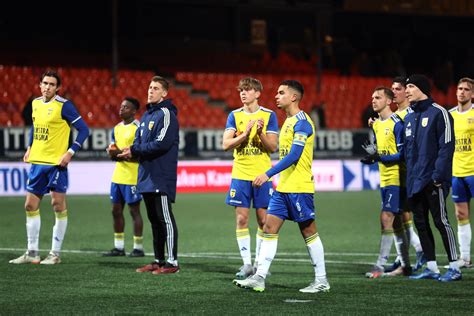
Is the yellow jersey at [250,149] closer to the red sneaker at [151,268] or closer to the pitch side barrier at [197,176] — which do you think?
the red sneaker at [151,268]

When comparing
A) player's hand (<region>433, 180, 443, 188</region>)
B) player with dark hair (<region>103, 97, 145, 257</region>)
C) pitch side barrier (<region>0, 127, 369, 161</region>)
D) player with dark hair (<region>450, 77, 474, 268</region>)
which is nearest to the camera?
player's hand (<region>433, 180, 443, 188</region>)

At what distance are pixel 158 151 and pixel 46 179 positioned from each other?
187 cm

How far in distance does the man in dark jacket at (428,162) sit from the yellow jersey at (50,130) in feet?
13.8

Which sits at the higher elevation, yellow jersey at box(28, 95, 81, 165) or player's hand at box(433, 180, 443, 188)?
yellow jersey at box(28, 95, 81, 165)

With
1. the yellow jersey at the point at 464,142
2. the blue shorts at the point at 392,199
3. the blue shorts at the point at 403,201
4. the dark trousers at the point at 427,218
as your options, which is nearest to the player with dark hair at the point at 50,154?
the blue shorts at the point at 392,199

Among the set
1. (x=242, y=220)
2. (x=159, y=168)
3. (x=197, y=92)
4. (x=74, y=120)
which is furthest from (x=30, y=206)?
(x=197, y=92)

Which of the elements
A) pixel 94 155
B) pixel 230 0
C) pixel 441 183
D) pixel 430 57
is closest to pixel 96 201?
pixel 94 155

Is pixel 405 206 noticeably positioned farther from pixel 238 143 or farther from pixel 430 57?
pixel 430 57

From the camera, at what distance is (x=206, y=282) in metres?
9.52

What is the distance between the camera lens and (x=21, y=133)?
2248cm

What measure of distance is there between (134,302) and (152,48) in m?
25.5

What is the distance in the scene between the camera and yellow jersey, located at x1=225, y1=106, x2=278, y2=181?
10.2 m

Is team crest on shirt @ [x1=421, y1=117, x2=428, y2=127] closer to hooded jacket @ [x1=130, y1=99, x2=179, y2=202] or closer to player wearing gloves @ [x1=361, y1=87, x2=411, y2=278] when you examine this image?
player wearing gloves @ [x1=361, y1=87, x2=411, y2=278]

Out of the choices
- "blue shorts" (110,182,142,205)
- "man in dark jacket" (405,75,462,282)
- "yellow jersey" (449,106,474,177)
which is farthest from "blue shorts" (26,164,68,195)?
"yellow jersey" (449,106,474,177)
